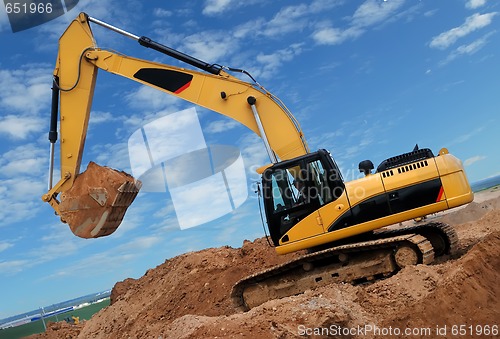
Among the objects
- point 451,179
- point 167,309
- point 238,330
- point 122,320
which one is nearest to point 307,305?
point 238,330

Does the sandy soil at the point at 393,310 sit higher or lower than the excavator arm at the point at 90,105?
lower

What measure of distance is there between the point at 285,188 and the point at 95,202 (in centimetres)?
370

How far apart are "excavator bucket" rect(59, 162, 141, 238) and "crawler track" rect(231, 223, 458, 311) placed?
110 inches

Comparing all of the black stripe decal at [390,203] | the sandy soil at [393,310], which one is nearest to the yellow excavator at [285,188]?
the black stripe decal at [390,203]

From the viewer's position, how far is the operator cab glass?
28.2 feet

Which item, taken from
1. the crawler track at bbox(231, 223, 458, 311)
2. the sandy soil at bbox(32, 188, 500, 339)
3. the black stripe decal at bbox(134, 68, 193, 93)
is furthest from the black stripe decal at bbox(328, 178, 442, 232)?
the black stripe decal at bbox(134, 68, 193, 93)

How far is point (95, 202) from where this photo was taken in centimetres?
966

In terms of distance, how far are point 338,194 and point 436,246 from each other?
2396mm

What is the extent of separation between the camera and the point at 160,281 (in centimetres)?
1359

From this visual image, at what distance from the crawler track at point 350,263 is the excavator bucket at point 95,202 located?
9.14 ft

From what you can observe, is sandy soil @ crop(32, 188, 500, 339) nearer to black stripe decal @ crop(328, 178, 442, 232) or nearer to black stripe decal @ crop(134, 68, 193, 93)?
black stripe decal @ crop(328, 178, 442, 232)

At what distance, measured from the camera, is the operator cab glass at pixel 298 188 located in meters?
8.60

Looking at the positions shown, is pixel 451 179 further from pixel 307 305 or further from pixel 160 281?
pixel 160 281

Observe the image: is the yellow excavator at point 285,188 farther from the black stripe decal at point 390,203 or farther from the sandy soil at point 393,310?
the sandy soil at point 393,310
